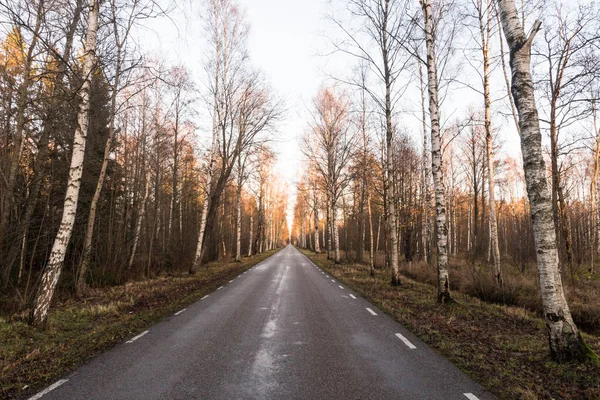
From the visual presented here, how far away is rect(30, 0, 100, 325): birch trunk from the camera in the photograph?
266 inches

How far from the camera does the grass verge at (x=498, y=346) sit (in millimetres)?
4125

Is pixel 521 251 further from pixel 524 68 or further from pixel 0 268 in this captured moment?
pixel 0 268

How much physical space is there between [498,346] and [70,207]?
29.0 feet

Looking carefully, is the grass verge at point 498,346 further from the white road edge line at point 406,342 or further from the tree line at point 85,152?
the tree line at point 85,152

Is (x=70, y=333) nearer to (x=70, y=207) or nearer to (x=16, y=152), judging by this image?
(x=70, y=207)

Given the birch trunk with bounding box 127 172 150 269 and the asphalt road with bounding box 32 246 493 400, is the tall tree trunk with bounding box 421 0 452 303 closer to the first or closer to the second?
the asphalt road with bounding box 32 246 493 400

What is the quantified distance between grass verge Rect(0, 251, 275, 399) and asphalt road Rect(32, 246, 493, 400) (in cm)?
37

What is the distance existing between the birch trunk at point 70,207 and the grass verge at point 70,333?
463 mm

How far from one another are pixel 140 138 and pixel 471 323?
18.7 m

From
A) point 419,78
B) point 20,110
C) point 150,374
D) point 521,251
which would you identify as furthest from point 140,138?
point 521,251

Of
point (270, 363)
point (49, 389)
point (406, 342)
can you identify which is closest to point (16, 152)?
point (49, 389)

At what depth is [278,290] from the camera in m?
12.6

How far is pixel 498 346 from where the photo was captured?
586 centimetres

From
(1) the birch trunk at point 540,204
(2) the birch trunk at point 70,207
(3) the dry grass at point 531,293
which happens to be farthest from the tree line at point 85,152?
(3) the dry grass at point 531,293
